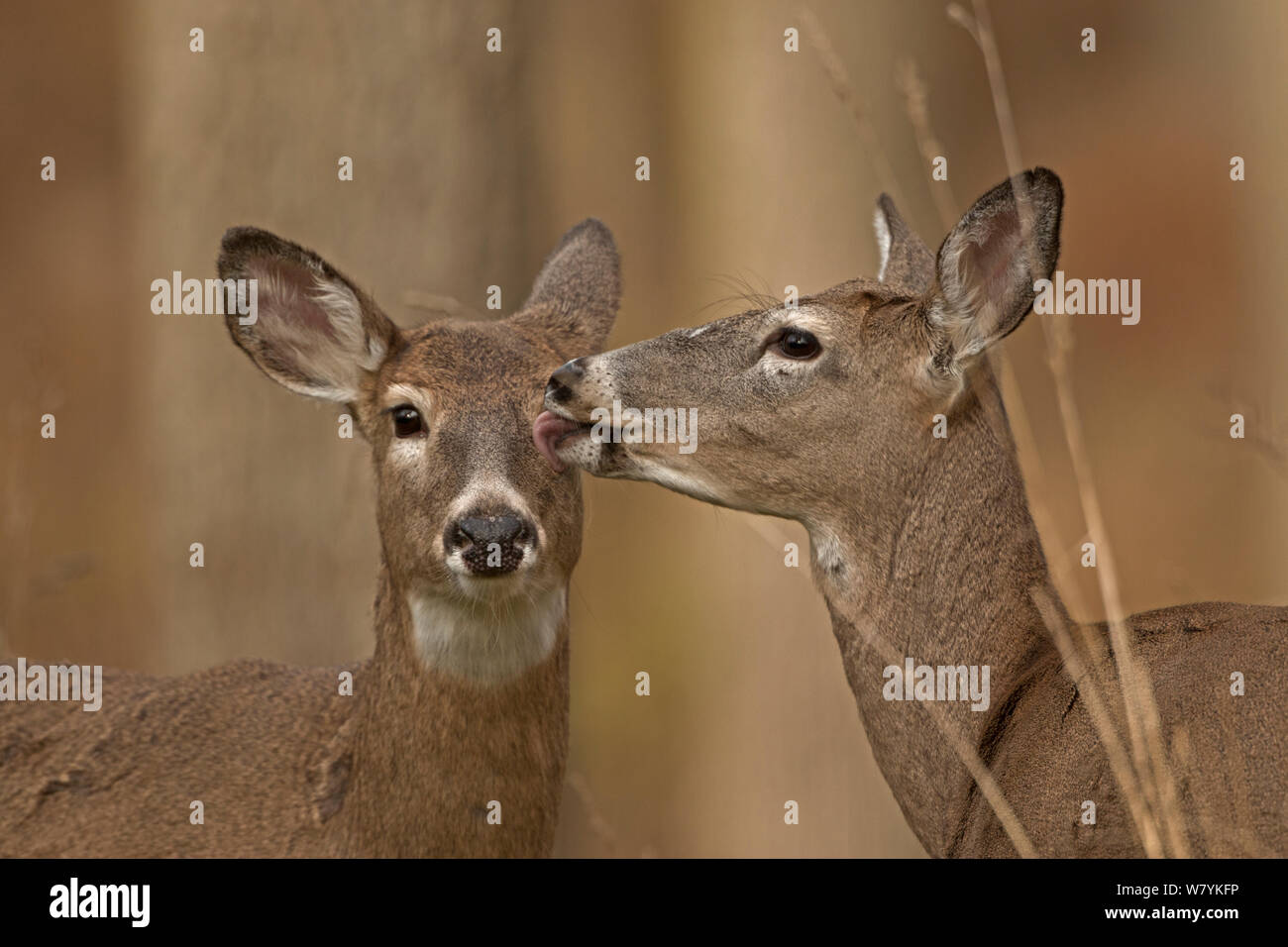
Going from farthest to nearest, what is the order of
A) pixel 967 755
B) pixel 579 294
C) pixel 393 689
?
Answer: pixel 579 294 < pixel 393 689 < pixel 967 755

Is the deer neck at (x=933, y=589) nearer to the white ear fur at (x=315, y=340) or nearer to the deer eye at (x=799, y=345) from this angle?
the deer eye at (x=799, y=345)

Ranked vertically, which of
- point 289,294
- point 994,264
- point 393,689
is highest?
point 289,294

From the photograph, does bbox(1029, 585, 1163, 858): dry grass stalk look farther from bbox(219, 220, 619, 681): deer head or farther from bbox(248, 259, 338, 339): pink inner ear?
bbox(248, 259, 338, 339): pink inner ear

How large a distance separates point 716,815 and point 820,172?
12.7 ft

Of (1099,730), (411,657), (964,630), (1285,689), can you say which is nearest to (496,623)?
(411,657)

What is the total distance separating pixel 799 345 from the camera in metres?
5.25

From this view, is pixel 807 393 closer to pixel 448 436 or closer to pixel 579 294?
pixel 448 436

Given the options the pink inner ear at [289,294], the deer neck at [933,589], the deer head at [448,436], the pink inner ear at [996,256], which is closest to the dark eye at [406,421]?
the deer head at [448,436]

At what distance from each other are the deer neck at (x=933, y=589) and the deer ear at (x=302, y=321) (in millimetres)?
1874

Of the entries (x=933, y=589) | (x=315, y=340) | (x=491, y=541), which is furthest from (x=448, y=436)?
(x=933, y=589)

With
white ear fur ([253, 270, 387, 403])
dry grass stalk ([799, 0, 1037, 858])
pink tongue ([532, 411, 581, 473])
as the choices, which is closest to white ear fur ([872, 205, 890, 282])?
dry grass stalk ([799, 0, 1037, 858])

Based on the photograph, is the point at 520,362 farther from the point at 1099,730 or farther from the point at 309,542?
the point at 309,542

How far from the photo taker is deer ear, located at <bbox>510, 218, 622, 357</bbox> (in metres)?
6.44

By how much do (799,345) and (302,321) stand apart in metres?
1.96
